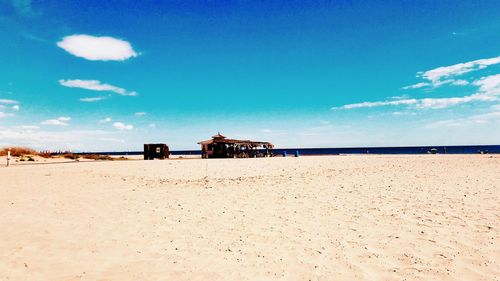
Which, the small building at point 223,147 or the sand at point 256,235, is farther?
the small building at point 223,147

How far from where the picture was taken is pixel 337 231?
6.48 m

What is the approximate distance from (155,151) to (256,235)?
1579 inches

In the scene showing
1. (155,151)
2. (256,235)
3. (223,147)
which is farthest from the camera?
(223,147)

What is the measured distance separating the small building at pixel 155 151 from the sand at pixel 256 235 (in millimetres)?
33311

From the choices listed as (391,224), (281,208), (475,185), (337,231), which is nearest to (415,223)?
(391,224)

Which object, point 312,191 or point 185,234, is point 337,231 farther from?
point 312,191

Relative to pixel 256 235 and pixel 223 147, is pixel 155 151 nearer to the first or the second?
pixel 223 147

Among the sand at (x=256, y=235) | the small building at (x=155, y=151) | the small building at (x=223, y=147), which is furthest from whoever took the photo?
the small building at (x=223, y=147)

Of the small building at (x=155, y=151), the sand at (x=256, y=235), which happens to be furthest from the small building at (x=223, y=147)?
the sand at (x=256, y=235)

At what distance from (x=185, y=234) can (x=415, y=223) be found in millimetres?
4924

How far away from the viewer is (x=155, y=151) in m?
44.2

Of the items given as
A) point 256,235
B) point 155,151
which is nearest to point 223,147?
point 155,151

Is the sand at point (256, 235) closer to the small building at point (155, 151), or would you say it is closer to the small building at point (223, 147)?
the small building at point (155, 151)

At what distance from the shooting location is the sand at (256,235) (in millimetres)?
4648
